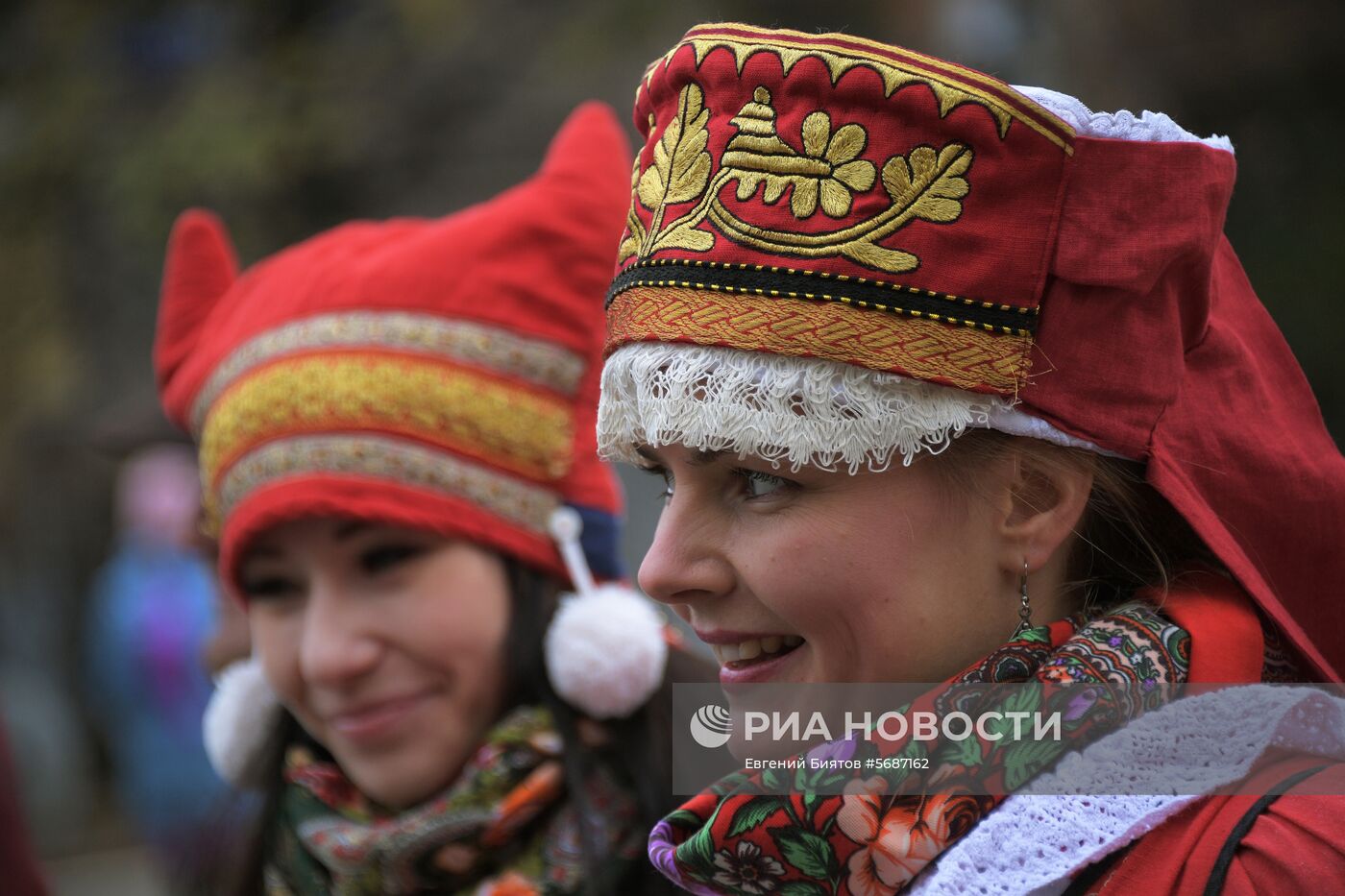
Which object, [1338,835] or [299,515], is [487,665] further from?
[1338,835]

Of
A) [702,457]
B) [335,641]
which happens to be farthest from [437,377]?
[702,457]

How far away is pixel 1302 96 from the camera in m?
6.52

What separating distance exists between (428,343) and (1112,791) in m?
1.59

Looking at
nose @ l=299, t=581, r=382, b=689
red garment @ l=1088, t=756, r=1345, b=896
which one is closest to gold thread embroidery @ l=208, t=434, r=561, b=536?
nose @ l=299, t=581, r=382, b=689

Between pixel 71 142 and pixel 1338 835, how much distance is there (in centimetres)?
1125

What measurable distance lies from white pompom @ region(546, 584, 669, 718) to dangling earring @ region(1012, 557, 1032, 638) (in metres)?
1.06

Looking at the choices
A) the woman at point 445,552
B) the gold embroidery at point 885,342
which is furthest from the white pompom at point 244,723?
the gold embroidery at point 885,342

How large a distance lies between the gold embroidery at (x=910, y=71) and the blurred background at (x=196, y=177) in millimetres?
4592

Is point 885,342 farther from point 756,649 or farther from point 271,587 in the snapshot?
point 271,587

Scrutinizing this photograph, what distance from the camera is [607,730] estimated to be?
2.78 metres

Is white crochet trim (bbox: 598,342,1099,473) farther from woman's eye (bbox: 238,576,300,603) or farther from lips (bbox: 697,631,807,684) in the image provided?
woman's eye (bbox: 238,576,300,603)

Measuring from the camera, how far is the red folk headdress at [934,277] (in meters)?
1.67

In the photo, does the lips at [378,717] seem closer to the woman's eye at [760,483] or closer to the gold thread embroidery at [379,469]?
the gold thread embroidery at [379,469]

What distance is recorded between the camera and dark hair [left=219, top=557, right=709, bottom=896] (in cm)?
265
